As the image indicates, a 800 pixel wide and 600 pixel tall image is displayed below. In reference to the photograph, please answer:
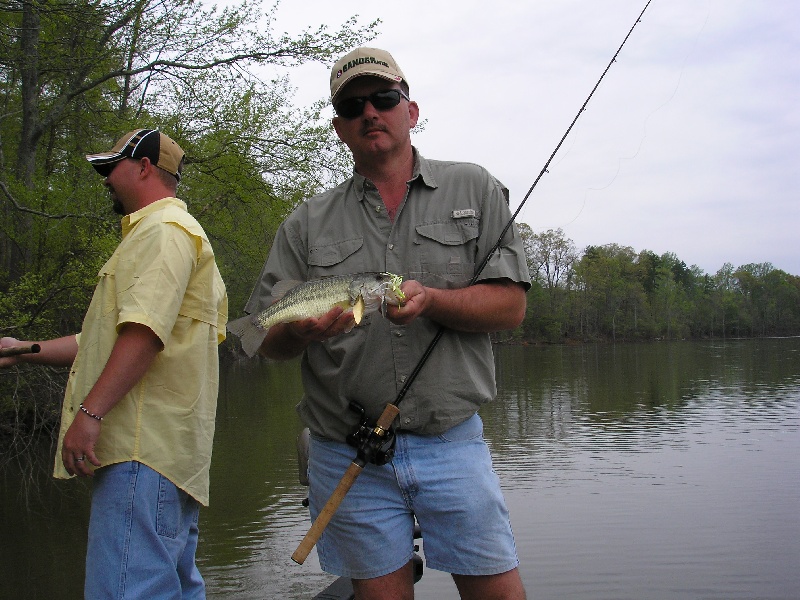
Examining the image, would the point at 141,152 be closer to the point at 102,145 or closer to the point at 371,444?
the point at 371,444

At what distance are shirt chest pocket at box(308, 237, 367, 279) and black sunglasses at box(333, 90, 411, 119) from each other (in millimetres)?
467

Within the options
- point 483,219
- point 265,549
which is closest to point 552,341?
point 265,549

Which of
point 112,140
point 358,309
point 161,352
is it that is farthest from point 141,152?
point 112,140

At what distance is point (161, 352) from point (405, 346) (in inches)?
35.1

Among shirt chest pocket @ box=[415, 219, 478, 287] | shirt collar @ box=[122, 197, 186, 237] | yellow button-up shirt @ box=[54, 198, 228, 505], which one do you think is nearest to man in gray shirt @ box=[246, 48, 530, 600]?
shirt chest pocket @ box=[415, 219, 478, 287]

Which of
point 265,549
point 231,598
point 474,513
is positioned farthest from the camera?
point 265,549

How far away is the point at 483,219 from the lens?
9.37 ft

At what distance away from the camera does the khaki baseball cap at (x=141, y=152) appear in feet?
10.2

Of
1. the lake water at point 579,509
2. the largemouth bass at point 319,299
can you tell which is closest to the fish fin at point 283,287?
the largemouth bass at point 319,299

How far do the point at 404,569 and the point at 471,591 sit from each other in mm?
255

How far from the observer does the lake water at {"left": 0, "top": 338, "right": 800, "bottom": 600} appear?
7.91 metres

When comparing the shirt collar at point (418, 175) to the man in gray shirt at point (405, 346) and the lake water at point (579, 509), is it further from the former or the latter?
the lake water at point (579, 509)

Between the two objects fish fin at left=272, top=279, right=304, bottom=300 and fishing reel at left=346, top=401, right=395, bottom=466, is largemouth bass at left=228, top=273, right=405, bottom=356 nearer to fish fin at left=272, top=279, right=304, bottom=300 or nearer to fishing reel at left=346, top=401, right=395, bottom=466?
fish fin at left=272, top=279, right=304, bottom=300

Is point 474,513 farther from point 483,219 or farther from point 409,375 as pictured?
point 483,219
